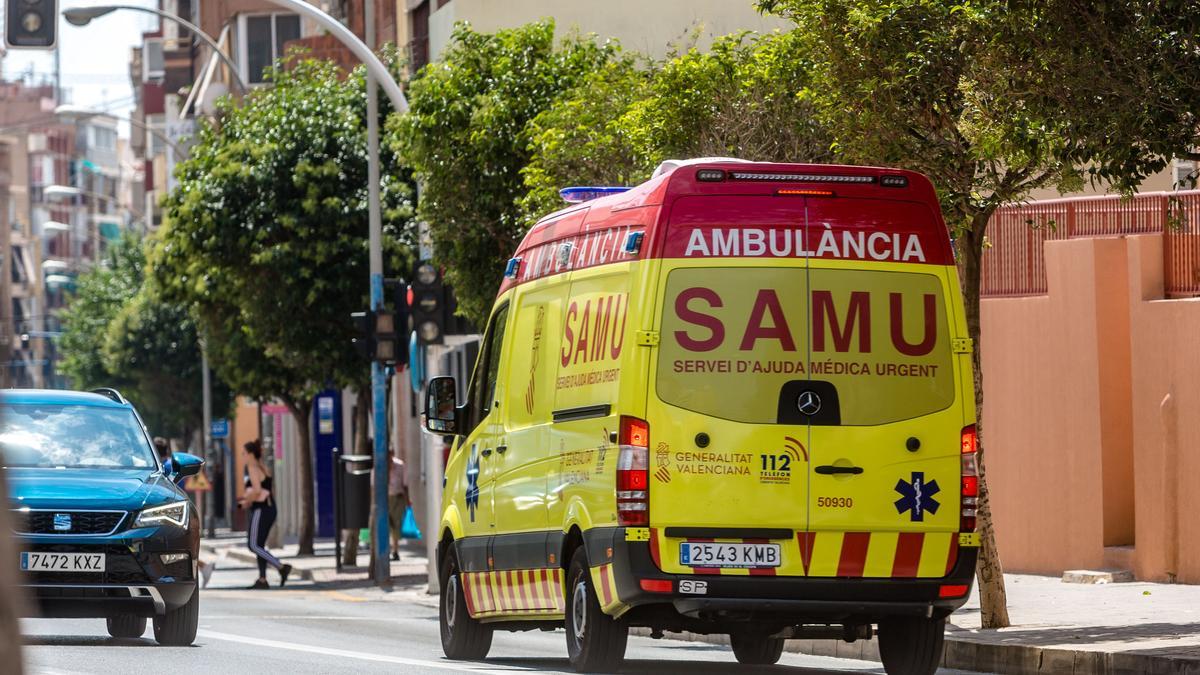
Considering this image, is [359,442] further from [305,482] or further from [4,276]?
[4,276]

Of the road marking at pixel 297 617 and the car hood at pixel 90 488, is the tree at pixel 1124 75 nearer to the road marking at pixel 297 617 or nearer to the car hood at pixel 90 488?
the car hood at pixel 90 488

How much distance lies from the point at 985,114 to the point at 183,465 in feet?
19.1

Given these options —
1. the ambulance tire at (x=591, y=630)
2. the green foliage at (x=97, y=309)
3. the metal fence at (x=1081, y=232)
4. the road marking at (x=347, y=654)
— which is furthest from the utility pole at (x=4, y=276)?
the green foliage at (x=97, y=309)

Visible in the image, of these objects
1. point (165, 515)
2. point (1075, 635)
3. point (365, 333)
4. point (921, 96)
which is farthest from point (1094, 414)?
point (165, 515)

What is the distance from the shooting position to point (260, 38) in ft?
193

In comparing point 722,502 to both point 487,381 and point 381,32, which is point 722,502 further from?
point 381,32

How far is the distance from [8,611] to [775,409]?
24.1 ft

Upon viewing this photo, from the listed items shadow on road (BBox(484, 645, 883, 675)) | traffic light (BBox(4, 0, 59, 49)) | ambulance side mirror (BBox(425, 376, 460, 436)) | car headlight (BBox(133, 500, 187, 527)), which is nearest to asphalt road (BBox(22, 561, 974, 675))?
shadow on road (BBox(484, 645, 883, 675))

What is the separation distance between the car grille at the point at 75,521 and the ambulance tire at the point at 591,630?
13.0 ft

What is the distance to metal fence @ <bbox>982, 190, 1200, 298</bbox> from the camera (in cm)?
1967

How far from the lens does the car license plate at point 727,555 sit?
10.8 metres

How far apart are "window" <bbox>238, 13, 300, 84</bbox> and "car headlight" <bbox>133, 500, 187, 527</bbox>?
44617 millimetres

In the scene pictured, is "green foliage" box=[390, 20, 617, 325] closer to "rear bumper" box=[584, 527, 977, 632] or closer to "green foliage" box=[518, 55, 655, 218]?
"green foliage" box=[518, 55, 655, 218]

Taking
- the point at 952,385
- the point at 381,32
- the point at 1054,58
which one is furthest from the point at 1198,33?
the point at 381,32
